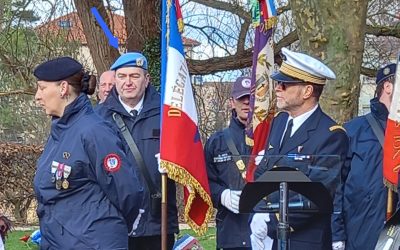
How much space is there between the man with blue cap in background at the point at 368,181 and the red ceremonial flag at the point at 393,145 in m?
0.52

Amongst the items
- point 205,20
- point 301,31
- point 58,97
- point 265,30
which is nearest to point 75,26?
point 205,20

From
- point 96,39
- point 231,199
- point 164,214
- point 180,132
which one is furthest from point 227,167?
point 96,39

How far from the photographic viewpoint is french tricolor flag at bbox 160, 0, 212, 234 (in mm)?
5012

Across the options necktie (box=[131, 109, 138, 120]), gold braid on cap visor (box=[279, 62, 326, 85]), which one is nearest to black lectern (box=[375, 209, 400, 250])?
gold braid on cap visor (box=[279, 62, 326, 85])

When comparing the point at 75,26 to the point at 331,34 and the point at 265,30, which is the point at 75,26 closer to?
the point at 331,34

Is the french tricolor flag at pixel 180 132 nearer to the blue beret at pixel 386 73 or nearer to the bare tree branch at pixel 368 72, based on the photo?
the blue beret at pixel 386 73

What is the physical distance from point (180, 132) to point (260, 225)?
102cm

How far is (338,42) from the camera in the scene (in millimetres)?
6801

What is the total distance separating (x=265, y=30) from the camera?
5508mm

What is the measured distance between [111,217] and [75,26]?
388 inches

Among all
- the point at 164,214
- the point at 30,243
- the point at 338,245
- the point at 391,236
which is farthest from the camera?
the point at 30,243

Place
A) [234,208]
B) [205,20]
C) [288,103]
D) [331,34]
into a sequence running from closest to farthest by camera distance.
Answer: [288,103] → [234,208] → [331,34] → [205,20]

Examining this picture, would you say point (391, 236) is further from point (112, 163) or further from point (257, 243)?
point (112, 163)

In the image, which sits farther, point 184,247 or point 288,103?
point 184,247
